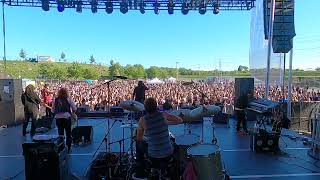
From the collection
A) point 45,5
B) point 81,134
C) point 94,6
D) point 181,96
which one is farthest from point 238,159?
point 181,96

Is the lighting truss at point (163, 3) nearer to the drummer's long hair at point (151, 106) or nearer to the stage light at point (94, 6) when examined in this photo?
the stage light at point (94, 6)

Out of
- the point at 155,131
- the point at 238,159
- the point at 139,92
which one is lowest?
the point at 238,159

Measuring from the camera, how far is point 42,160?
5.05m

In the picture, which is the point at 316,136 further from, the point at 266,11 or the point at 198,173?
the point at 266,11

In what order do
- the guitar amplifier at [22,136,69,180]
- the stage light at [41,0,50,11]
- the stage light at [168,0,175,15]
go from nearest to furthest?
the guitar amplifier at [22,136,69,180], the stage light at [41,0,50,11], the stage light at [168,0,175,15]

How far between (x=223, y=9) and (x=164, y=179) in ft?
46.7

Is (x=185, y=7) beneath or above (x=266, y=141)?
above

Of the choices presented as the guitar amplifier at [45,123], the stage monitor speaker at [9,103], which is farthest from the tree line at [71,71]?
the guitar amplifier at [45,123]

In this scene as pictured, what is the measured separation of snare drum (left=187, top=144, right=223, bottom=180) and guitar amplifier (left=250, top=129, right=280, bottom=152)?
141 inches

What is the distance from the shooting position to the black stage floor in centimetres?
634

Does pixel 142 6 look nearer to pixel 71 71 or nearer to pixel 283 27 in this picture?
pixel 283 27

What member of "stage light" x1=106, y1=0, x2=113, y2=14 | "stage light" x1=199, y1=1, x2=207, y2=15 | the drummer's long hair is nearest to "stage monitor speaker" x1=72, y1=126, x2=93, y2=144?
the drummer's long hair

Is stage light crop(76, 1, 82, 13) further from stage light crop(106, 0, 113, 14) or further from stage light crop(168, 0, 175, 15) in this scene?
stage light crop(168, 0, 175, 15)

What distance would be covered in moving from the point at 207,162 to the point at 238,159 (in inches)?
121
